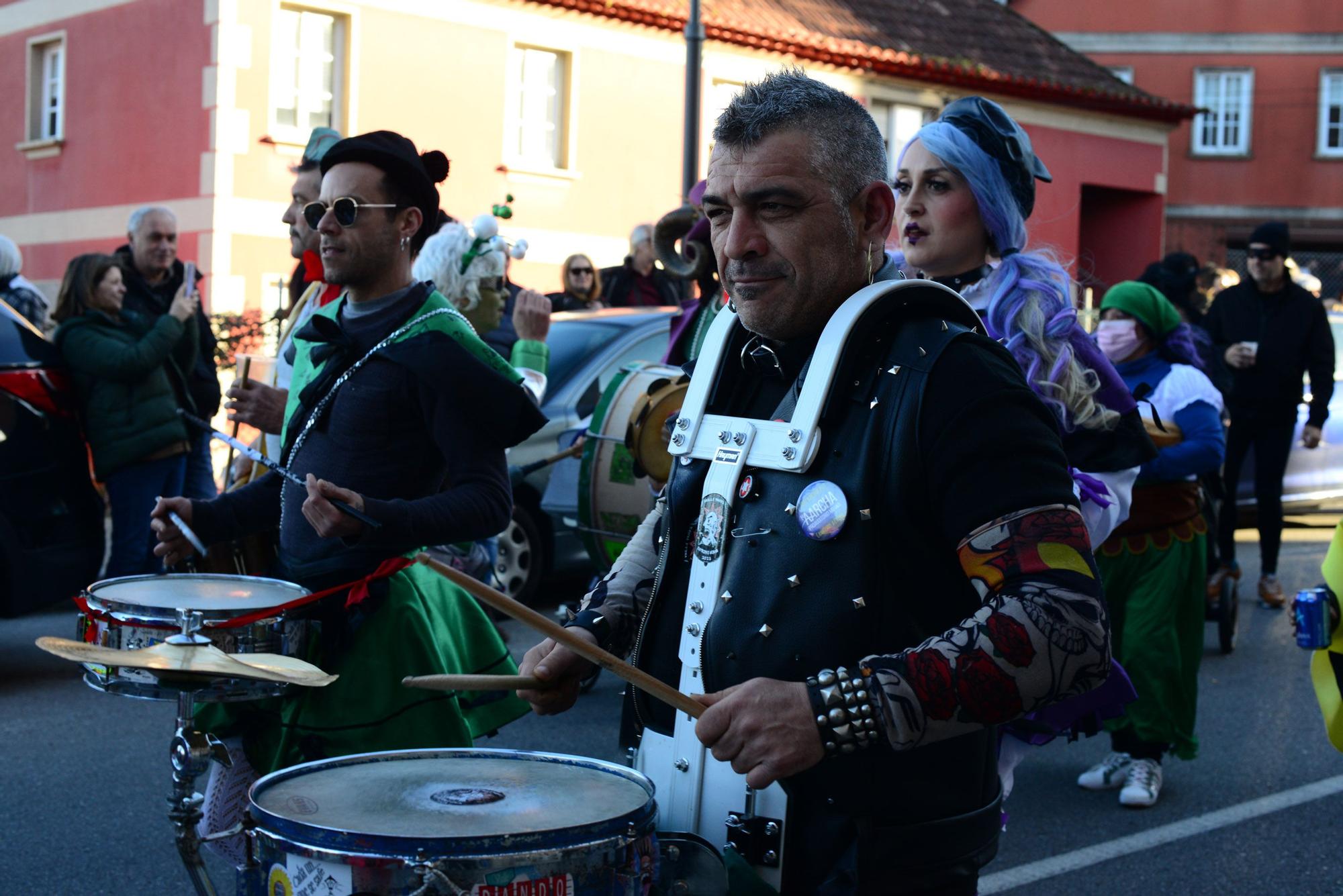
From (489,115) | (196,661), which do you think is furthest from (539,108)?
(196,661)

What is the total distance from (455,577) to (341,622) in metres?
1.47

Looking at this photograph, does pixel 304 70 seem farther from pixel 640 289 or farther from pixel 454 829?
pixel 454 829

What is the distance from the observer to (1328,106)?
116ft

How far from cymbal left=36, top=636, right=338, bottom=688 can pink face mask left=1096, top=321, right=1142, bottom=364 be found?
431 cm

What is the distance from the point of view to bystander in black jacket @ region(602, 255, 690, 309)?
11.1m

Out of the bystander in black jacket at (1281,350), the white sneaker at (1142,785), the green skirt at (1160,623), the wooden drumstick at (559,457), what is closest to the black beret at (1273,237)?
the bystander in black jacket at (1281,350)

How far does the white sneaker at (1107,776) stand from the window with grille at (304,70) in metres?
14.1

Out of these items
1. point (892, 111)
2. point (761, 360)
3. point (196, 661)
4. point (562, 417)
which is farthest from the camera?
point (892, 111)

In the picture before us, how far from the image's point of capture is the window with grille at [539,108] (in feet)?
65.3

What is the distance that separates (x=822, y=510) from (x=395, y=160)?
181cm

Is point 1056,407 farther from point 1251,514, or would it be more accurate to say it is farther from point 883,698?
point 1251,514

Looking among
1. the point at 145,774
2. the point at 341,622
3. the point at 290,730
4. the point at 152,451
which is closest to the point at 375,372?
the point at 341,622

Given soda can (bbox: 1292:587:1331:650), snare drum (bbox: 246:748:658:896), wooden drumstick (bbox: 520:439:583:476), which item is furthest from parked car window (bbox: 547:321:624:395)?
snare drum (bbox: 246:748:658:896)

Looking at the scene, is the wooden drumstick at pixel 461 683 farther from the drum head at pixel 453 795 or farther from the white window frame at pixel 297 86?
the white window frame at pixel 297 86
